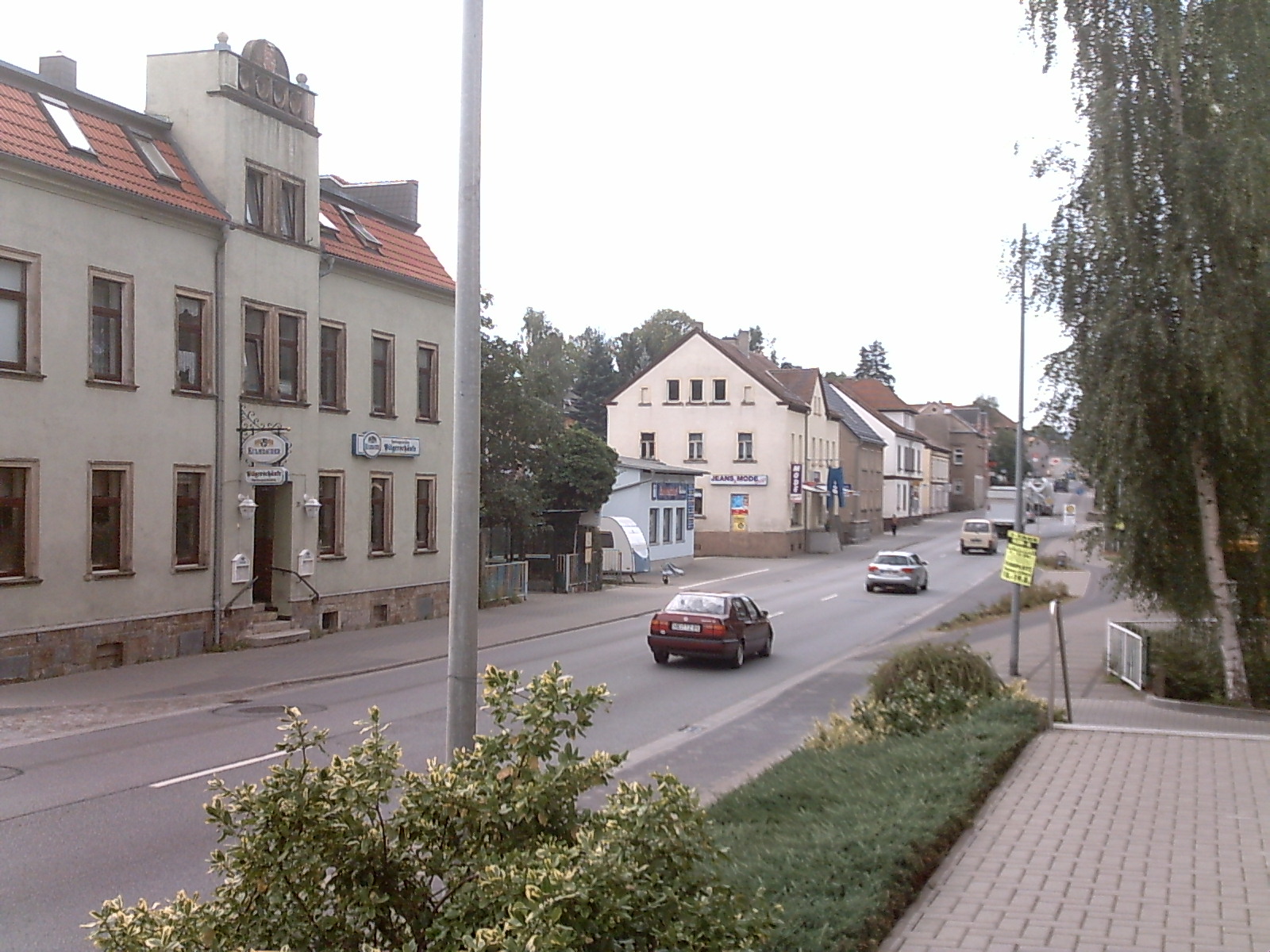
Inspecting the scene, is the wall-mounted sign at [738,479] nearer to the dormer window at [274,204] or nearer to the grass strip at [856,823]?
the dormer window at [274,204]

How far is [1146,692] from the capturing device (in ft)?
59.5

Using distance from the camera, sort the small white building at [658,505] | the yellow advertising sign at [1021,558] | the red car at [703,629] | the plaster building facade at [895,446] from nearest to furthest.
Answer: the yellow advertising sign at [1021,558]
the red car at [703,629]
the small white building at [658,505]
the plaster building facade at [895,446]

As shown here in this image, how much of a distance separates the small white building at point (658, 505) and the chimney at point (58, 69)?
25.0m

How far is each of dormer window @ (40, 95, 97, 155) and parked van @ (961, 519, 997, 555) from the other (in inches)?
2032

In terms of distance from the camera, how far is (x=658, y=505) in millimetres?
48094

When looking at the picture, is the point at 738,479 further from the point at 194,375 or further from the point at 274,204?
the point at 194,375

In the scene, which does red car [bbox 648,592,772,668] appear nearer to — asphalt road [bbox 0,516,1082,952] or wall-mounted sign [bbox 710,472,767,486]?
asphalt road [bbox 0,516,1082,952]

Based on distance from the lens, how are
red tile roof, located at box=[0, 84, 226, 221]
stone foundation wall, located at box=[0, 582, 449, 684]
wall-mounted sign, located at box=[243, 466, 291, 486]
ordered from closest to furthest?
stone foundation wall, located at box=[0, 582, 449, 684]
red tile roof, located at box=[0, 84, 226, 221]
wall-mounted sign, located at box=[243, 466, 291, 486]

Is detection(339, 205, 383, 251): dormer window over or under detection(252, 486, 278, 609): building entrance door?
over

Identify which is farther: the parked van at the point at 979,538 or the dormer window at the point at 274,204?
the parked van at the point at 979,538

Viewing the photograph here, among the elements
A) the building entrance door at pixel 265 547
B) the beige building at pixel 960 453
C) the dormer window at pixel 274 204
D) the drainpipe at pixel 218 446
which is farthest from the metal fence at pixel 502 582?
the beige building at pixel 960 453

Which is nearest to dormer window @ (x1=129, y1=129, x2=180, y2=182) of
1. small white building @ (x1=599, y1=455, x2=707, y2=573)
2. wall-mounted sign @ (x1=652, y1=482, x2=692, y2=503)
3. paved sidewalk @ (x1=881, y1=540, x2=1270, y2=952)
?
paved sidewalk @ (x1=881, y1=540, x2=1270, y2=952)

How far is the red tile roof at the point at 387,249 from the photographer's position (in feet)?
84.4

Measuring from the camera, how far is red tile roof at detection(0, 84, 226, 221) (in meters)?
17.7
